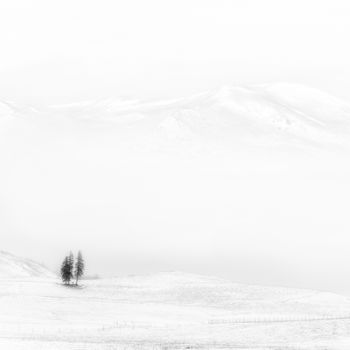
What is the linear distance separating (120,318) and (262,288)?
112 feet

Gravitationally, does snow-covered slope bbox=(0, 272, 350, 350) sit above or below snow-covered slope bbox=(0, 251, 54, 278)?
below

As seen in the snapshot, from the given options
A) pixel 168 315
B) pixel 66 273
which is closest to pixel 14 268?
pixel 66 273

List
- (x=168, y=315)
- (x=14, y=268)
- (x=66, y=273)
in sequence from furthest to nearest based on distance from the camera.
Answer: (x=14, y=268) < (x=66, y=273) < (x=168, y=315)

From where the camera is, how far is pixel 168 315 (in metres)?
91.6

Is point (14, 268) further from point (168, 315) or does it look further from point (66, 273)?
point (168, 315)

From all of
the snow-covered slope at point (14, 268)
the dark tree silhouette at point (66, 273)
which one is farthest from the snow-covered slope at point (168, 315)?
the snow-covered slope at point (14, 268)

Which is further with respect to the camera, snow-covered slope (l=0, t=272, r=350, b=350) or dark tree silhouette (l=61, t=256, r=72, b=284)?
dark tree silhouette (l=61, t=256, r=72, b=284)

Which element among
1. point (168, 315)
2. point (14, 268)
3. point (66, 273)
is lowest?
point (168, 315)

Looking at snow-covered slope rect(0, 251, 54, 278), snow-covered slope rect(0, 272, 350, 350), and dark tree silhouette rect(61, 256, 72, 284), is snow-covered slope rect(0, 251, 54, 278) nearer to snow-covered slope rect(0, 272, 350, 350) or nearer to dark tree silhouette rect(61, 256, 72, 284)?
dark tree silhouette rect(61, 256, 72, 284)

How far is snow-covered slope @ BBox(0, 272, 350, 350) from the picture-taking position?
6322 cm

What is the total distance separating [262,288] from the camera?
116000 millimetres

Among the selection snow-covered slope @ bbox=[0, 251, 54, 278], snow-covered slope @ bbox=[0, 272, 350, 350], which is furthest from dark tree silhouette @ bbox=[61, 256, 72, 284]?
snow-covered slope @ bbox=[0, 251, 54, 278]

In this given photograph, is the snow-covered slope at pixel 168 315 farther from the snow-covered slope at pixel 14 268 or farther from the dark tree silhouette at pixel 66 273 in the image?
the snow-covered slope at pixel 14 268

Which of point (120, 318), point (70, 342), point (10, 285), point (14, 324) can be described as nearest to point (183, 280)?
point (10, 285)
